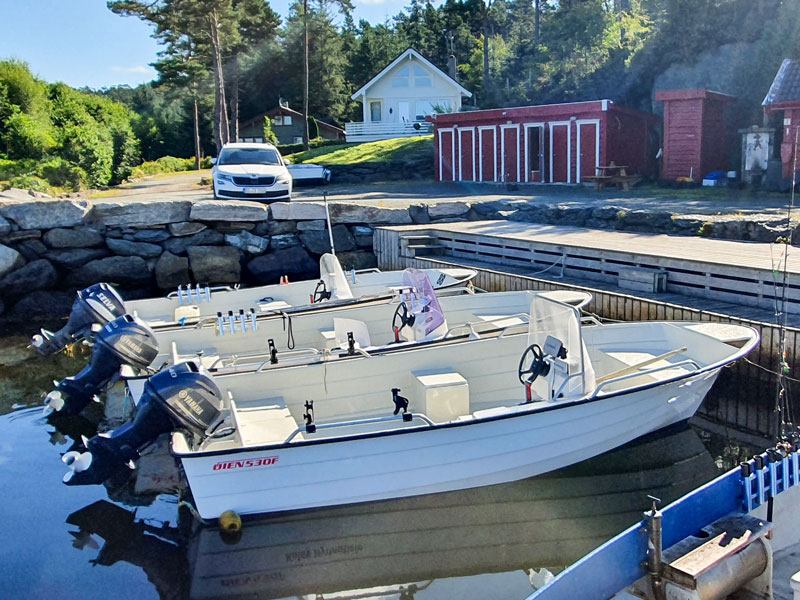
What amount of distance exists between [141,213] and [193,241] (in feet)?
Result: 3.76

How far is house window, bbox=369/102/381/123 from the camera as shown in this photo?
3997 centimetres

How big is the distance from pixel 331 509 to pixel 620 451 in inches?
114

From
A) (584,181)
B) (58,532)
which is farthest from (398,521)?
(584,181)

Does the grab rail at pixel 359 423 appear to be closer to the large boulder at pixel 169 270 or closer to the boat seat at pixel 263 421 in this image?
the boat seat at pixel 263 421

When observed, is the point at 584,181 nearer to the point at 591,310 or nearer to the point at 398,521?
the point at 591,310

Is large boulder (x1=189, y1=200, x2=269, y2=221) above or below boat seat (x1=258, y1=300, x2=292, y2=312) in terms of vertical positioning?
above

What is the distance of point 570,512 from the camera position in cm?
682

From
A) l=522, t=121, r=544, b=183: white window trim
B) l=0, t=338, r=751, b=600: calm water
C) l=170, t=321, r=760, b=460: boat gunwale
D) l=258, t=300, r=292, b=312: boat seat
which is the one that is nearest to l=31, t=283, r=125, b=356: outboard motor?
l=258, t=300, r=292, b=312: boat seat

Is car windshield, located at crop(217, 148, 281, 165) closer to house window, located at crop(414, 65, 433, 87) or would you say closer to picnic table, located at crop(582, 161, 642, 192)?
picnic table, located at crop(582, 161, 642, 192)

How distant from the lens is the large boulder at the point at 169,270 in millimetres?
15680

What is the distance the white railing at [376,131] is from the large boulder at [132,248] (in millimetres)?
21883

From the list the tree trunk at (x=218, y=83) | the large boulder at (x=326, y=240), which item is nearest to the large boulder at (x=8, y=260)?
the large boulder at (x=326, y=240)

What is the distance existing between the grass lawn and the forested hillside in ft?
12.7

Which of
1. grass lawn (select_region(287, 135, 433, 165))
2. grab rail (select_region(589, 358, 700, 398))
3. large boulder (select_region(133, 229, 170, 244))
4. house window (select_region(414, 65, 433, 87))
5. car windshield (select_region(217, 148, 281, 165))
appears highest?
house window (select_region(414, 65, 433, 87))
